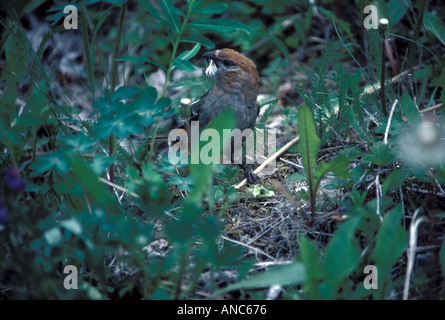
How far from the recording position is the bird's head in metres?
3.39

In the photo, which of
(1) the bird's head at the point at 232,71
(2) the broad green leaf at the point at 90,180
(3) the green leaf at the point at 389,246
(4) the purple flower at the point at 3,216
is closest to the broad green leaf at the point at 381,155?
(3) the green leaf at the point at 389,246

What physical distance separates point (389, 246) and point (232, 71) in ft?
6.83

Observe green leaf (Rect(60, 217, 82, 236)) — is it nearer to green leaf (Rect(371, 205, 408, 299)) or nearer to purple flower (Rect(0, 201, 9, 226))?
purple flower (Rect(0, 201, 9, 226))

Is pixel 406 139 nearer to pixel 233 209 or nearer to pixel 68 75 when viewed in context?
pixel 233 209

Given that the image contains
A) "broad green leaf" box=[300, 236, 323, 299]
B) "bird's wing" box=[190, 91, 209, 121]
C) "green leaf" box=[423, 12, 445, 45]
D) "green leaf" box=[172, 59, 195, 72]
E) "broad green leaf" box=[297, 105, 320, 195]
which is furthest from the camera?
"bird's wing" box=[190, 91, 209, 121]

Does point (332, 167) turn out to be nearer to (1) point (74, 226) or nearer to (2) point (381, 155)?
(2) point (381, 155)

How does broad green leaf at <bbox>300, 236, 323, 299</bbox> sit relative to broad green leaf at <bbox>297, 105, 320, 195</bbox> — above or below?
below

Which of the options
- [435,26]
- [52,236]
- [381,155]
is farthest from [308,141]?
[435,26]

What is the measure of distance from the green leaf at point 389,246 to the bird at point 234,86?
5.41 ft

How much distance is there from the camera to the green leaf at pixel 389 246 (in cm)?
179

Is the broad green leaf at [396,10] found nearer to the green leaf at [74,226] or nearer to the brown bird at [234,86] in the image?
the brown bird at [234,86]

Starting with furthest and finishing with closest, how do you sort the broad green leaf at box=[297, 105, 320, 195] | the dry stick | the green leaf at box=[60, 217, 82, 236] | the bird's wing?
1. the bird's wing
2. the dry stick
3. the broad green leaf at box=[297, 105, 320, 195]
4. the green leaf at box=[60, 217, 82, 236]

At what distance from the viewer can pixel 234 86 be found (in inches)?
136

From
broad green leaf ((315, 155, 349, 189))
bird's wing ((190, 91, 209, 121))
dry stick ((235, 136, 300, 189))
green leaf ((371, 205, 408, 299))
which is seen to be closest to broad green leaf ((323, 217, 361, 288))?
green leaf ((371, 205, 408, 299))
